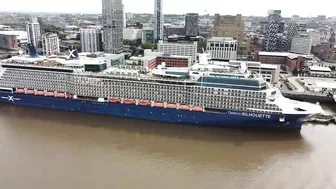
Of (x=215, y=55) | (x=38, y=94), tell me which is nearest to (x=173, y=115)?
(x=38, y=94)

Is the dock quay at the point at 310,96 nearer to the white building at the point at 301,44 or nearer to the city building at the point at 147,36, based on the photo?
the white building at the point at 301,44

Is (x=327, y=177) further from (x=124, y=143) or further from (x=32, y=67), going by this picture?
(x=32, y=67)

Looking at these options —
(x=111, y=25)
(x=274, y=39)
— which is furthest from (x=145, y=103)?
(x=274, y=39)

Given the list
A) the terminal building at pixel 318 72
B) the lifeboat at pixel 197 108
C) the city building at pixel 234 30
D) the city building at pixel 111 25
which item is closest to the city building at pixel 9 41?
the city building at pixel 111 25

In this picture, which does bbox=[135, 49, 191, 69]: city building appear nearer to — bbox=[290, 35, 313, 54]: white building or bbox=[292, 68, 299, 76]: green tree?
bbox=[292, 68, 299, 76]: green tree

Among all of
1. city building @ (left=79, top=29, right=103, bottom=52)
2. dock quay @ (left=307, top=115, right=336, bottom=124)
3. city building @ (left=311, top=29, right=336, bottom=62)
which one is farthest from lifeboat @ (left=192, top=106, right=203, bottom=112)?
city building @ (left=311, top=29, right=336, bottom=62)

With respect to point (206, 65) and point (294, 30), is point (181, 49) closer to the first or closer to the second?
point (206, 65)
